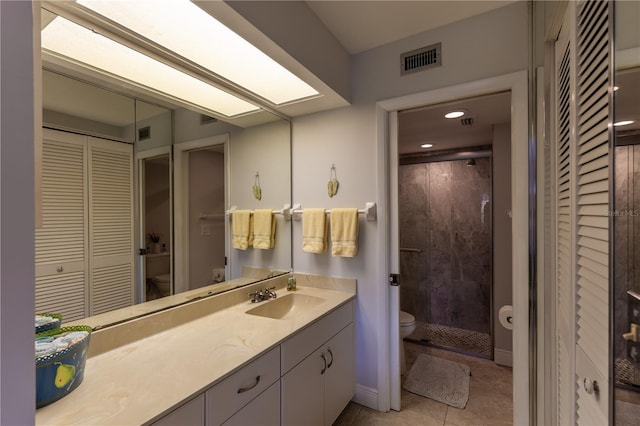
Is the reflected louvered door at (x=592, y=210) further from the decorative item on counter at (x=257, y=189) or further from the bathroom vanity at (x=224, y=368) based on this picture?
the decorative item on counter at (x=257, y=189)

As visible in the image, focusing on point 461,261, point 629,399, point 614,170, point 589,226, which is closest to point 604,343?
point 629,399

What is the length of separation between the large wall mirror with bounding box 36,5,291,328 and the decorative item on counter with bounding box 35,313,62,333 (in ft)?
0.11

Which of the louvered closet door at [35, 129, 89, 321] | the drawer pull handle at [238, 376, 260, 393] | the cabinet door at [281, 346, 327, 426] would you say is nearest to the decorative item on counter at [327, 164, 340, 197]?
the cabinet door at [281, 346, 327, 426]

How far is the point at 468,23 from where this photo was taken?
159 centimetres

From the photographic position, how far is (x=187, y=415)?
33.0 inches

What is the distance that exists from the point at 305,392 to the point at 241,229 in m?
1.07

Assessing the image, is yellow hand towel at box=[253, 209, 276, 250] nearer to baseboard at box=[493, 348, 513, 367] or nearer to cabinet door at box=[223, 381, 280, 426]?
cabinet door at box=[223, 381, 280, 426]

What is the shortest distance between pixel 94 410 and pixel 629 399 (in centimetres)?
143

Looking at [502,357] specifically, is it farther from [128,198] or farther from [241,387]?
[128,198]

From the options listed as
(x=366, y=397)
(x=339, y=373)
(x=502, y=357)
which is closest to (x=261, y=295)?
(x=339, y=373)

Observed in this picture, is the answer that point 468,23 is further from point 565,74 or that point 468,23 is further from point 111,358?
point 111,358

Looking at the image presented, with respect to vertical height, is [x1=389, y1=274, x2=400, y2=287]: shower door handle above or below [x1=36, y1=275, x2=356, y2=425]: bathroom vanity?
above

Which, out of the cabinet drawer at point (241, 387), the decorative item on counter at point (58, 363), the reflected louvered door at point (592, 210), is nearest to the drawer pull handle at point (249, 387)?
the cabinet drawer at point (241, 387)

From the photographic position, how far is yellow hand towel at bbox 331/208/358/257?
1.86m
